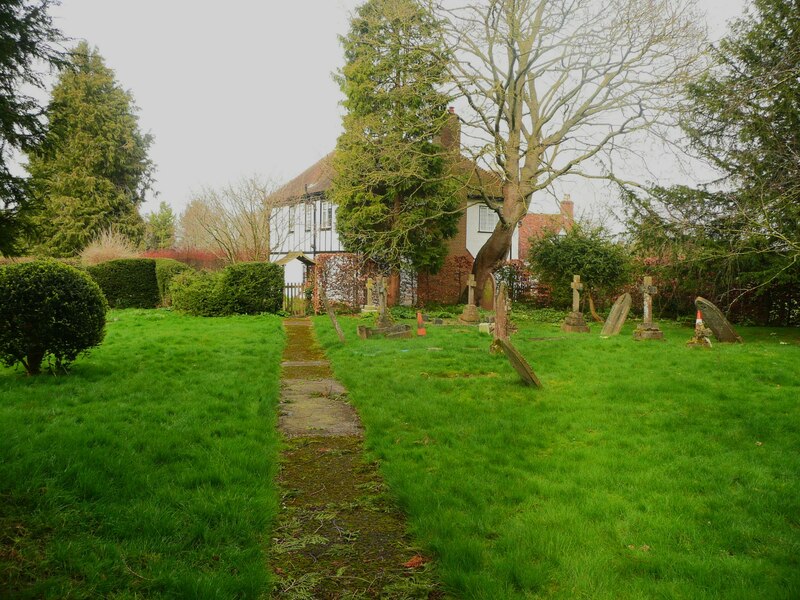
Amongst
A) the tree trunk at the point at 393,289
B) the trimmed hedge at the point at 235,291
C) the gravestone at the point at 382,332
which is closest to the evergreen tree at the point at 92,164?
the trimmed hedge at the point at 235,291

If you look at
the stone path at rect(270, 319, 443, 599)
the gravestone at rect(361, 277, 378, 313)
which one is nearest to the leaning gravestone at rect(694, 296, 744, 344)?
the stone path at rect(270, 319, 443, 599)

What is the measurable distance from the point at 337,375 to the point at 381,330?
4.71 metres

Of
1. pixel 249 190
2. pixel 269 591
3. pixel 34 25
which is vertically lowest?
pixel 269 591

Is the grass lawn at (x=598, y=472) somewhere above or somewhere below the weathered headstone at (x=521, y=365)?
below

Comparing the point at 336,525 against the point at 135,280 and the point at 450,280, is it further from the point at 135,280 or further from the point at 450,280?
the point at 135,280

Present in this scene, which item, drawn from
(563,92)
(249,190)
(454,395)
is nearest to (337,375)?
(454,395)

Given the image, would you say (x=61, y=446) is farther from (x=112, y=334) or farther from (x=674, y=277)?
(x=674, y=277)

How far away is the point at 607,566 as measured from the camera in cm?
359

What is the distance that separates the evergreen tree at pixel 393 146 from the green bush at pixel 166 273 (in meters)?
6.99

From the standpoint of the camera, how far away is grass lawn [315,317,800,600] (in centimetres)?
354

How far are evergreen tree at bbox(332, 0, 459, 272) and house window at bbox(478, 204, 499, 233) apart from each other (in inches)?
263

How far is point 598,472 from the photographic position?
519 centimetres

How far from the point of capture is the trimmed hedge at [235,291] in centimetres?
2080

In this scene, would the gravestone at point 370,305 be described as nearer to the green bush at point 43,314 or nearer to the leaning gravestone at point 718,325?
the leaning gravestone at point 718,325
